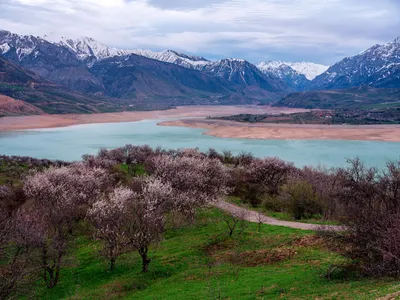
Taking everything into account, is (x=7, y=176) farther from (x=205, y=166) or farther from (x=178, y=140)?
(x=178, y=140)

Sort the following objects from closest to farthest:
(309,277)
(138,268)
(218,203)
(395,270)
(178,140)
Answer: (395,270) < (309,277) < (138,268) < (218,203) < (178,140)

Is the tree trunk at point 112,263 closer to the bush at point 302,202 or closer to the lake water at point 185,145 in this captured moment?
the bush at point 302,202

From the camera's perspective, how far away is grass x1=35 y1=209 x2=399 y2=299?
1725 cm

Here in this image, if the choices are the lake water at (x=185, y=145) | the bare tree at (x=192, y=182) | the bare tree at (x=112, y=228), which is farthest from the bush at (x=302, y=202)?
the lake water at (x=185, y=145)

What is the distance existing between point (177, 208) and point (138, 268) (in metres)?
9.11

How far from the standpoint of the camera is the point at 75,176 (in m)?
39.9

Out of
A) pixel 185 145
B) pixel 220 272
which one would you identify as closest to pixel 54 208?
pixel 220 272

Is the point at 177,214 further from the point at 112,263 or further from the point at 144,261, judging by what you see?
the point at 144,261

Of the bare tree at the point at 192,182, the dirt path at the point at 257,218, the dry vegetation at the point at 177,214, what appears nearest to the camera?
the dry vegetation at the point at 177,214

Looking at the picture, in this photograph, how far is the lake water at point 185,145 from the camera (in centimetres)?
7650

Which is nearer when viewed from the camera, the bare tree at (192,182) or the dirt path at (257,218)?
the dirt path at (257,218)

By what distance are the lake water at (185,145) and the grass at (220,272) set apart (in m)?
44.5

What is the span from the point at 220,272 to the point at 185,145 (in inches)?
2797

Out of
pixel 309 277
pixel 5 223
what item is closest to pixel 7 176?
pixel 5 223
